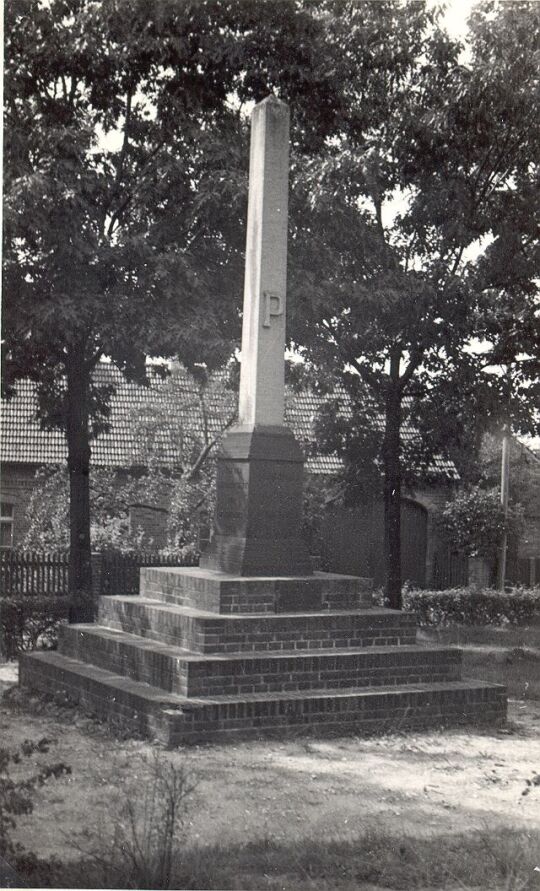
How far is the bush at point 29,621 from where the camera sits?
43.9 ft

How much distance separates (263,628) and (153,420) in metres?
10.0

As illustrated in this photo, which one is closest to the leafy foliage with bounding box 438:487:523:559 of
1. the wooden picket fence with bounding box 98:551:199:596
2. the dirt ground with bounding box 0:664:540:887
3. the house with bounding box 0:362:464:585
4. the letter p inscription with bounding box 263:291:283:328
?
the house with bounding box 0:362:464:585

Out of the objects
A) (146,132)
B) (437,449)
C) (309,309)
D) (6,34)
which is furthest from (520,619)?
(6,34)

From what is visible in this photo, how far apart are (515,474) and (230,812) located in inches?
754

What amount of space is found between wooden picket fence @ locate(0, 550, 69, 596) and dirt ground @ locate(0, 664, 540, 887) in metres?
5.98

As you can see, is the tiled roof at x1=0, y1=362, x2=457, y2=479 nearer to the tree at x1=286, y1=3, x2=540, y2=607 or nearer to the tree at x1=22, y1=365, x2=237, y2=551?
the tree at x1=22, y1=365, x2=237, y2=551

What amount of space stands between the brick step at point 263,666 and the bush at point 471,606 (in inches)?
365

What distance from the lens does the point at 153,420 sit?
18.9m

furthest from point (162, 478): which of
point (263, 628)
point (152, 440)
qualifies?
point (263, 628)

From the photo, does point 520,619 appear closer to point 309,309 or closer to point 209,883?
point 309,309

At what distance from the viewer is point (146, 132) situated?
540 inches

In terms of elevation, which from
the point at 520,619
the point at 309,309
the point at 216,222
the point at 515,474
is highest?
the point at 216,222

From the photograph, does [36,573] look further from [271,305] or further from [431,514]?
[431,514]

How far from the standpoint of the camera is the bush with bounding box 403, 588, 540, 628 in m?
19.3
